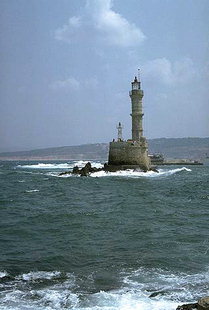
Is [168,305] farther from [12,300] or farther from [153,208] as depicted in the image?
[153,208]

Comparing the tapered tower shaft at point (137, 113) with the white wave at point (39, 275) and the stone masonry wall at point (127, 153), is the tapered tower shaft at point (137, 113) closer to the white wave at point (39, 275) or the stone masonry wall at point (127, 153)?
the stone masonry wall at point (127, 153)

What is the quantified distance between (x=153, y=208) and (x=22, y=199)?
959 centimetres

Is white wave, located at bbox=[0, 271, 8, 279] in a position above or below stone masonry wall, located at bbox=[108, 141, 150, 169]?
below

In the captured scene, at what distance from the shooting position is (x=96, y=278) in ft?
34.7

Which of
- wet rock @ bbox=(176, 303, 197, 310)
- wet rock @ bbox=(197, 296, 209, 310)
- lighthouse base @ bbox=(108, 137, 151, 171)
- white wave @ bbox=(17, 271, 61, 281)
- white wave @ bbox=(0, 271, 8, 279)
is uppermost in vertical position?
lighthouse base @ bbox=(108, 137, 151, 171)

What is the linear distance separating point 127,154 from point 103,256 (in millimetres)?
38928

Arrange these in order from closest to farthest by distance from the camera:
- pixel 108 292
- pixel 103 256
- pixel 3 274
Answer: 1. pixel 108 292
2. pixel 3 274
3. pixel 103 256

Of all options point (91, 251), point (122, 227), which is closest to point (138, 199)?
point (122, 227)

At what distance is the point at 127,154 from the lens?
51250mm

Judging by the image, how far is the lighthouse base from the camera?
51.2 m

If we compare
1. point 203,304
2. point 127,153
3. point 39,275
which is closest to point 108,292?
point 39,275

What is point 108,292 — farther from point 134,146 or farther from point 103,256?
point 134,146

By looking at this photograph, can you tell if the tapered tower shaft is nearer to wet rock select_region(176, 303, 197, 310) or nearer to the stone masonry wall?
the stone masonry wall

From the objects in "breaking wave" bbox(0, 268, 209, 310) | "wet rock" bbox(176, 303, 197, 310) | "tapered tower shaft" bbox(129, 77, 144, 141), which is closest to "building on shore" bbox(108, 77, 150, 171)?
"tapered tower shaft" bbox(129, 77, 144, 141)
